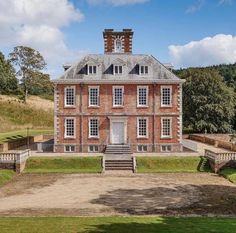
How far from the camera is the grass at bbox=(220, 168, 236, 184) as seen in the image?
30.5 m

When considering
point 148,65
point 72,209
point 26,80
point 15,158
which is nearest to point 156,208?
point 72,209

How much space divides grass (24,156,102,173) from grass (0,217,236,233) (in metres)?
16.3

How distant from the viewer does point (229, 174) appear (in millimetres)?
31953

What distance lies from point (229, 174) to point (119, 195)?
1143 centimetres

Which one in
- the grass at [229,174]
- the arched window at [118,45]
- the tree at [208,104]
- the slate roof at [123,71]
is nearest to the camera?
the grass at [229,174]

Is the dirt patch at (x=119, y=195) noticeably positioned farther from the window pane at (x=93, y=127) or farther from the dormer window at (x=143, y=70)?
the dormer window at (x=143, y=70)

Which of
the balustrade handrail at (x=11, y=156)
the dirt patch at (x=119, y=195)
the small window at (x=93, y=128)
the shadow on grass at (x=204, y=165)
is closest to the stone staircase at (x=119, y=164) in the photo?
the dirt patch at (x=119, y=195)

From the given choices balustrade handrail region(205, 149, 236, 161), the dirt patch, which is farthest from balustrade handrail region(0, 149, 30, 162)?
balustrade handrail region(205, 149, 236, 161)

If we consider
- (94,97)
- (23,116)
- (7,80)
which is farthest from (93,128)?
(7,80)

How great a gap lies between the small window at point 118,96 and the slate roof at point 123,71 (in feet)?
3.44

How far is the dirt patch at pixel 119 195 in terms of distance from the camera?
69.1ft

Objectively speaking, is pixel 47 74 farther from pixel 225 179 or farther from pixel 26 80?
pixel 225 179

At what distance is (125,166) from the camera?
35688 mm

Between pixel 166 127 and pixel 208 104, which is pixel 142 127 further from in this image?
pixel 208 104
